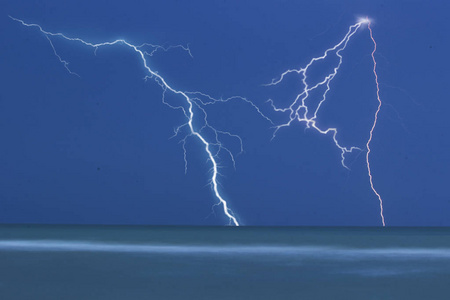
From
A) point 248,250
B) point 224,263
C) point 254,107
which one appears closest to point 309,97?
point 254,107

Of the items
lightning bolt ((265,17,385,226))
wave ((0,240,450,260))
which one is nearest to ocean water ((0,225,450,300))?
wave ((0,240,450,260))

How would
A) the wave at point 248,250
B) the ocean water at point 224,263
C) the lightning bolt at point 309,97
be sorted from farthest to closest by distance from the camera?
the lightning bolt at point 309,97 → the wave at point 248,250 → the ocean water at point 224,263

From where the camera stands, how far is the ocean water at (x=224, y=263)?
2.18 m

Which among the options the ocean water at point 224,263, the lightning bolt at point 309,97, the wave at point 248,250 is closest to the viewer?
the ocean water at point 224,263

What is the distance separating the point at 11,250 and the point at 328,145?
2.39 metres

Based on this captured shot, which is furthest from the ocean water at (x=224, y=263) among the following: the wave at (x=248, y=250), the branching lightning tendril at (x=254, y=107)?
the branching lightning tendril at (x=254, y=107)

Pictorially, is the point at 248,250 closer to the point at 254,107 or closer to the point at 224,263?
the point at 224,263

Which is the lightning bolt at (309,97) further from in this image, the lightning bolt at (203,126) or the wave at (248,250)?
the wave at (248,250)

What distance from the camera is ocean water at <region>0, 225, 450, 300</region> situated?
2.18 meters

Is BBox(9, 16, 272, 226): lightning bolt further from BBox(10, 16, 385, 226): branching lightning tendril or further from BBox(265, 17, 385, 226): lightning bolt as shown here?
BBox(265, 17, 385, 226): lightning bolt

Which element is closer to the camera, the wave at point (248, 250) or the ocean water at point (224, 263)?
the ocean water at point (224, 263)

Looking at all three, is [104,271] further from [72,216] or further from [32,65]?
[32,65]

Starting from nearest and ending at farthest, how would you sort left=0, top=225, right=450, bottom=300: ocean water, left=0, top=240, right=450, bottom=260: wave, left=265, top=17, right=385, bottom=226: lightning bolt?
left=0, top=225, right=450, bottom=300: ocean water → left=0, top=240, right=450, bottom=260: wave → left=265, top=17, right=385, bottom=226: lightning bolt

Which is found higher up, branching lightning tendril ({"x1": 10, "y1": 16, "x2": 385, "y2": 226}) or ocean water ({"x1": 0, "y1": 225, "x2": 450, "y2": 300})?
branching lightning tendril ({"x1": 10, "y1": 16, "x2": 385, "y2": 226})
